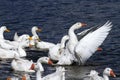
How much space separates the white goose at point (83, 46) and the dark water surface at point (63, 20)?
377 millimetres

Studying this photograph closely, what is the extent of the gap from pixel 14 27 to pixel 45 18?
9.18ft

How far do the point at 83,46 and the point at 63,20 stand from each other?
940 centimetres

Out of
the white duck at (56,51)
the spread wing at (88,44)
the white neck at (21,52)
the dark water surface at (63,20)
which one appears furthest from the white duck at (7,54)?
the spread wing at (88,44)

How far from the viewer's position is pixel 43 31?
3456 centimetres

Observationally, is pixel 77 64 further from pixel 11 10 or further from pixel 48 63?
pixel 11 10

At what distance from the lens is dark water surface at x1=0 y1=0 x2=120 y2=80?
27438 mm

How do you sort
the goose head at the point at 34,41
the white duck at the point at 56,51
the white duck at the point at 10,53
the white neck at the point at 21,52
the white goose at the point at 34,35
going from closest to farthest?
1. the white duck at the point at 56,51
2. the white duck at the point at 10,53
3. the white neck at the point at 21,52
4. the goose head at the point at 34,41
5. the white goose at the point at 34,35

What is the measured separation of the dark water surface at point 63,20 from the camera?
27438 mm

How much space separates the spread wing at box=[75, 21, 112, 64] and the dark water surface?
0.44 metres

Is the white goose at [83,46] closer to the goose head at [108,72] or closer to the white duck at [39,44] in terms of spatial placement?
the white duck at [39,44]

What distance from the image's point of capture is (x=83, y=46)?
1077 inches

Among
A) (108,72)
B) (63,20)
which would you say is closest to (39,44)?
(63,20)

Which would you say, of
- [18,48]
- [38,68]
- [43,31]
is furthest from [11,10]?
[38,68]

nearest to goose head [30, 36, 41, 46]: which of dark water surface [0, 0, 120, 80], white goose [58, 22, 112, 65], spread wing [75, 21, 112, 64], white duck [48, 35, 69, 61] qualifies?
dark water surface [0, 0, 120, 80]
